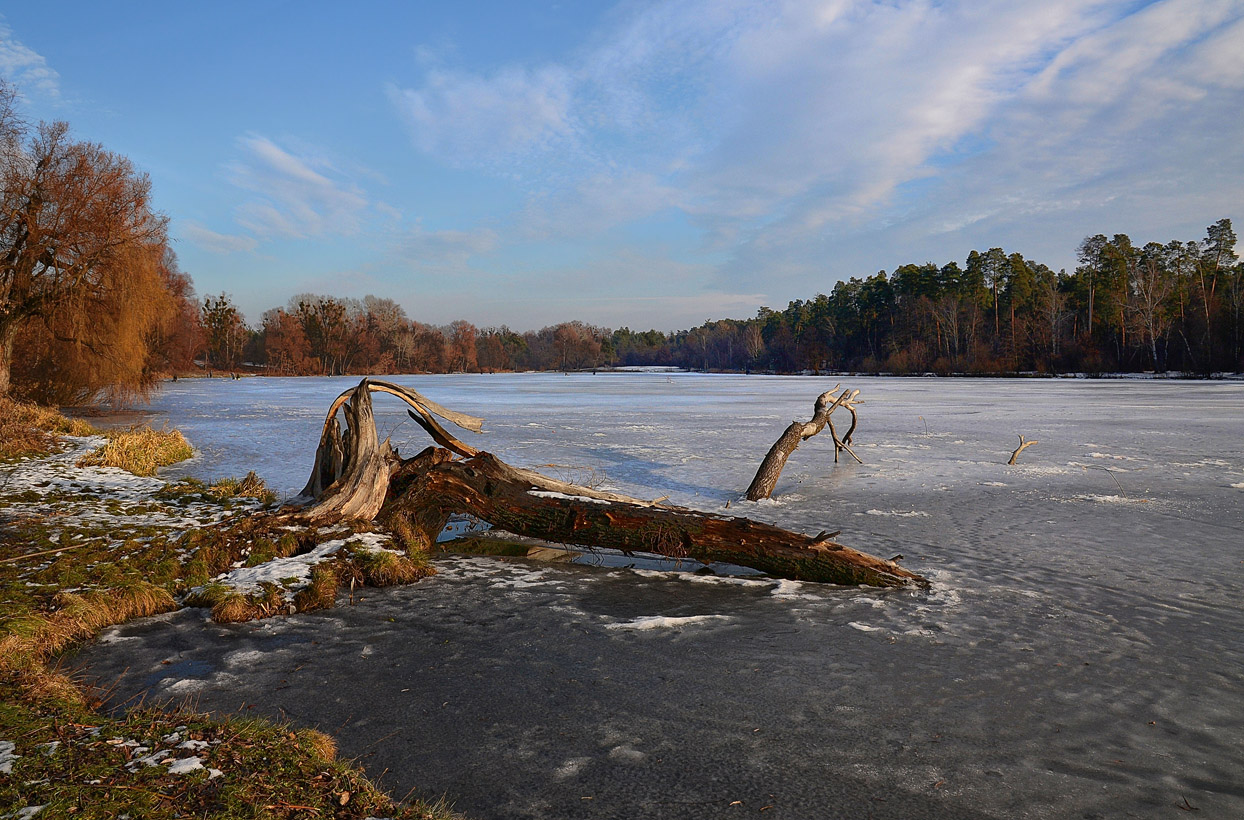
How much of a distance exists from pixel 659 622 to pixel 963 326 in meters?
99.8

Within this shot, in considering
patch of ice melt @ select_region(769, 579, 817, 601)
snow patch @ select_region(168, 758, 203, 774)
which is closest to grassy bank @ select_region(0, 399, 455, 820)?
snow patch @ select_region(168, 758, 203, 774)

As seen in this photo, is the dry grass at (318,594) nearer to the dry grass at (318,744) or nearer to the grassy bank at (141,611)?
the grassy bank at (141,611)

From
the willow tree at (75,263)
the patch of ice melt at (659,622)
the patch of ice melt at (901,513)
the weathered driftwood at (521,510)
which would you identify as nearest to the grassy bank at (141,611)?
the weathered driftwood at (521,510)

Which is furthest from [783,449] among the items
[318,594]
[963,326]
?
[963,326]

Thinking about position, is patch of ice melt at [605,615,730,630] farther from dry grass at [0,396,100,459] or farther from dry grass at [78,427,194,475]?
dry grass at [0,396,100,459]

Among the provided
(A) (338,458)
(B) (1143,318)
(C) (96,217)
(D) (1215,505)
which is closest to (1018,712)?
(A) (338,458)

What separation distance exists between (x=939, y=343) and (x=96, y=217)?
96460mm

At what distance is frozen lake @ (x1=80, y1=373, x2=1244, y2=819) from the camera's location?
359cm

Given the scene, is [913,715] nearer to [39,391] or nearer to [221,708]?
[221,708]

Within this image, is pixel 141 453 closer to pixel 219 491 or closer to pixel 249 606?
pixel 219 491

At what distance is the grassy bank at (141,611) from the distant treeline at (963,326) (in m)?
75.3

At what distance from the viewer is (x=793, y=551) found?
720 cm

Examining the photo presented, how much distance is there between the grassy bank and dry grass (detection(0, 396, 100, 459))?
314 mm

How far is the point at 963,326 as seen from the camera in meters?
94.1
